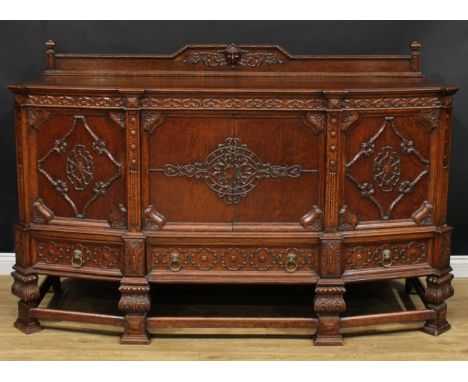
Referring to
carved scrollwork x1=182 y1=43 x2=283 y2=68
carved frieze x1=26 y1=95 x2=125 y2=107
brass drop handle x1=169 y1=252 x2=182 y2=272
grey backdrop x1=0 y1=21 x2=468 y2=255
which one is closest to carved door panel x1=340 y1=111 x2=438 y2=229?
carved scrollwork x1=182 y1=43 x2=283 y2=68

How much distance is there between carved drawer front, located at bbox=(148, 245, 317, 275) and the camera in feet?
13.6

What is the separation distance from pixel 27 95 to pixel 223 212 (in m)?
1.06

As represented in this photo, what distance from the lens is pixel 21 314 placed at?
14.4 ft

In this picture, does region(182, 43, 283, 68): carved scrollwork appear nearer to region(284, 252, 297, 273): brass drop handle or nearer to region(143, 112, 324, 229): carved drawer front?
region(143, 112, 324, 229): carved drawer front

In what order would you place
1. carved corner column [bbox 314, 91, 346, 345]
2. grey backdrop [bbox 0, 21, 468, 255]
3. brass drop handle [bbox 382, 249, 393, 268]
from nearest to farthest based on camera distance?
carved corner column [bbox 314, 91, 346, 345]
brass drop handle [bbox 382, 249, 393, 268]
grey backdrop [bbox 0, 21, 468, 255]

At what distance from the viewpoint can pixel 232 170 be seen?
4.07 meters

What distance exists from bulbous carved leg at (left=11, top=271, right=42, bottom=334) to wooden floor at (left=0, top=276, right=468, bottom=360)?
0.05 metres

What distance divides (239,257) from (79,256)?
30.2 inches

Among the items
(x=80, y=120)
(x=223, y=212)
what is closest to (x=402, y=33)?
(x=223, y=212)

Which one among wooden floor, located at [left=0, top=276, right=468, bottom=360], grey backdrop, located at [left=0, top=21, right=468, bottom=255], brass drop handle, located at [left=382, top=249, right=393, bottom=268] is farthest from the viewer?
grey backdrop, located at [left=0, top=21, right=468, bottom=255]

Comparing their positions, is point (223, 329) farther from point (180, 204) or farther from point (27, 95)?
point (27, 95)

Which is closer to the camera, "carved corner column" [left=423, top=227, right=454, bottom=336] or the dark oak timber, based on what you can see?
the dark oak timber

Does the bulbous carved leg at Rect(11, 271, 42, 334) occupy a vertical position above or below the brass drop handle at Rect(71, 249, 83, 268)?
below

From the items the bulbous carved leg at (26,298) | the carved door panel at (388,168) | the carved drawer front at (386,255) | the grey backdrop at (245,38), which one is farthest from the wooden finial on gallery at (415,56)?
A: the bulbous carved leg at (26,298)
